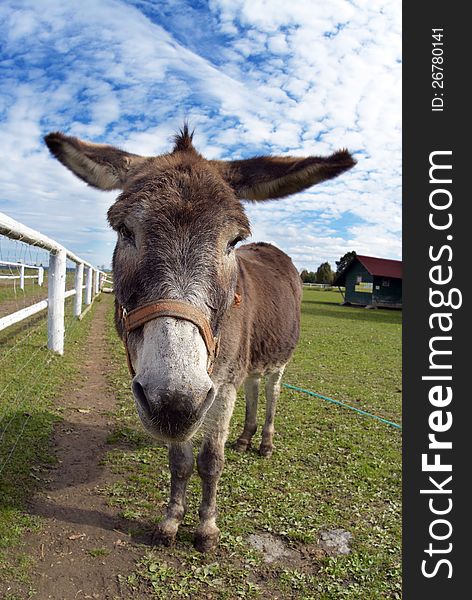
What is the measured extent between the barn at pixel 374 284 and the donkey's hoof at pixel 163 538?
38193 millimetres

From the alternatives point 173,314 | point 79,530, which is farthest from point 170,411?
point 79,530

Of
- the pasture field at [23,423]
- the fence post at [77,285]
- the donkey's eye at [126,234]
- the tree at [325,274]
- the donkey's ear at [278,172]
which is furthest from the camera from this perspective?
the tree at [325,274]

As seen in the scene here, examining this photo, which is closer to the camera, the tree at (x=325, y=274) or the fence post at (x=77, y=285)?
the fence post at (x=77, y=285)

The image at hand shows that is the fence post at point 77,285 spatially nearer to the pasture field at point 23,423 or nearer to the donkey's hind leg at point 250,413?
the pasture field at point 23,423

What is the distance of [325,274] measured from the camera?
89.2 meters

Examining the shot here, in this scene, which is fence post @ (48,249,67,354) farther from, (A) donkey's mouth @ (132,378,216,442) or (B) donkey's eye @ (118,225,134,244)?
(A) donkey's mouth @ (132,378,216,442)

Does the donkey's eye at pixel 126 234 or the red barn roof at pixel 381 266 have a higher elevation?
the red barn roof at pixel 381 266

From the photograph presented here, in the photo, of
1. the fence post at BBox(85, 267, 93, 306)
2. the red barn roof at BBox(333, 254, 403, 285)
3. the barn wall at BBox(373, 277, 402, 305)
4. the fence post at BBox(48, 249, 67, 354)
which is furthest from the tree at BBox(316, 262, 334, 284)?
the fence post at BBox(48, 249, 67, 354)

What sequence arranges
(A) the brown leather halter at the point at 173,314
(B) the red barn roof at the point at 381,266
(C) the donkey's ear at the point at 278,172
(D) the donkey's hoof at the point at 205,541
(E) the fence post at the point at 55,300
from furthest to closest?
(B) the red barn roof at the point at 381,266
(E) the fence post at the point at 55,300
(D) the donkey's hoof at the point at 205,541
(C) the donkey's ear at the point at 278,172
(A) the brown leather halter at the point at 173,314

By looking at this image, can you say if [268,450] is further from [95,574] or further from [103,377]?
[103,377]

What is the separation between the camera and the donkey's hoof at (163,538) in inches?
128

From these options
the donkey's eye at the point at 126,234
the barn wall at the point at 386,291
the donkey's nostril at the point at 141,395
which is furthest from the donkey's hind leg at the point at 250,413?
the barn wall at the point at 386,291

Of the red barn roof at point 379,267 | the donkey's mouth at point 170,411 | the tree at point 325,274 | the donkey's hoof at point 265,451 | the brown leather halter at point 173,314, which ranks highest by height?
the tree at point 325,274

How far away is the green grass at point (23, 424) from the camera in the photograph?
3.11 m
